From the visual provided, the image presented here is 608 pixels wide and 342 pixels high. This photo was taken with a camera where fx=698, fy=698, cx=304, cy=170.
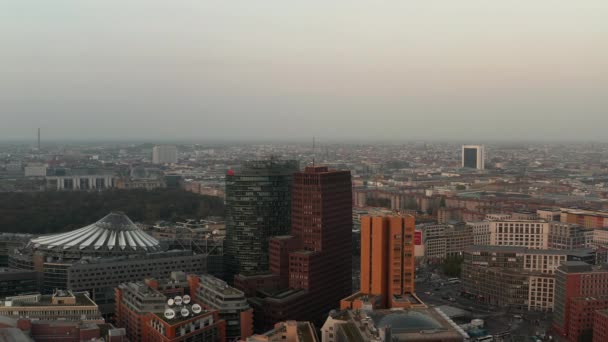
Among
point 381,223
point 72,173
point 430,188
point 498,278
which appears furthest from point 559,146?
point 381,223

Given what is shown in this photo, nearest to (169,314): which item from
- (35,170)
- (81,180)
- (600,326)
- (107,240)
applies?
(107,240)

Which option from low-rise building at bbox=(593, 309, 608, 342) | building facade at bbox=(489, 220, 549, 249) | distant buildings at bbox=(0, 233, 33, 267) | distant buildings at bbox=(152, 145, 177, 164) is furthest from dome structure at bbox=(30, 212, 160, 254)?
distant buildings at bbox=(152, 145, 177, 164)

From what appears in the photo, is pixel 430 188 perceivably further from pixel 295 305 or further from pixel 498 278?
pixel 295 305

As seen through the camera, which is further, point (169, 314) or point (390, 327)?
point (169, 314)

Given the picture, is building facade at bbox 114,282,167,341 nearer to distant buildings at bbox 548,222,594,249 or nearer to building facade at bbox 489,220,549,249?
building facade at bbox 489,220,549,249

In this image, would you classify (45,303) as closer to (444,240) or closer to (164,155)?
(444,240)

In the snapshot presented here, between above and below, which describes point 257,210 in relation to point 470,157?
above
